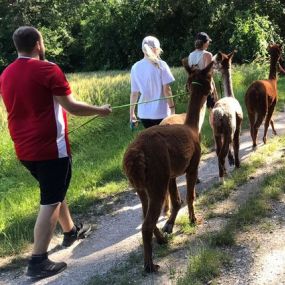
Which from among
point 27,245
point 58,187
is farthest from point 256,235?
point 27,245

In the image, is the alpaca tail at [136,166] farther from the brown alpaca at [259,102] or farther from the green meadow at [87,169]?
the brown alpaca at [259,102]

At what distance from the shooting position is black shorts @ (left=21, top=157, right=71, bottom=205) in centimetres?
482

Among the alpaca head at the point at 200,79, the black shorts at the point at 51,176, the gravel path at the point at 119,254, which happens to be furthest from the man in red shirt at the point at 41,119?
the alpaca head at the point at 200,79

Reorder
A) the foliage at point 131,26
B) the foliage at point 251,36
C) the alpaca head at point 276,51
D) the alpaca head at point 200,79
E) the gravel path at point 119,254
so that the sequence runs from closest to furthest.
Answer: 1. the gravel path at point 119,254
2. the alpaca head at point 200,79
3. the alpaca head at point 276,51
4. the foliage at point 251,36
5. the foliage at point 131,26

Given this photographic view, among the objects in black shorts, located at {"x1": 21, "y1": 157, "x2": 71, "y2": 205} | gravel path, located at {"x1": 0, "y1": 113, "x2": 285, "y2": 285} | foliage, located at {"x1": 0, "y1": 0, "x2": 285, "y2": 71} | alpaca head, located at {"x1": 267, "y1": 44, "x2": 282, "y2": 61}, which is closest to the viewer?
gravel path, located at {"x1": 0, "y1": 113, "x2": 285, "y2": 285}

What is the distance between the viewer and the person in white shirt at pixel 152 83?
6.67 metres

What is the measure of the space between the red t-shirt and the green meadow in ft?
5.01

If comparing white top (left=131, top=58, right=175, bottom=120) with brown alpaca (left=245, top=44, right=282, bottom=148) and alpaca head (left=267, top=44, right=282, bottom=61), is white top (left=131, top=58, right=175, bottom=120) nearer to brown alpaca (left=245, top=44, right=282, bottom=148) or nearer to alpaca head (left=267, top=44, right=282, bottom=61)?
brown alpaca (left=245, top=44, right=282, bottom=148)

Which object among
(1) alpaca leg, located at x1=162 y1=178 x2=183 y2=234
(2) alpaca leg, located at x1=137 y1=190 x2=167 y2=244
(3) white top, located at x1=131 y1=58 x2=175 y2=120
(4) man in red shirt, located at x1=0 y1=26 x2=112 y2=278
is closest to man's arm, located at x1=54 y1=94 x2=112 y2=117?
(4) man in red shirt, located at x1=0 y1=26 x2=112 y2=278

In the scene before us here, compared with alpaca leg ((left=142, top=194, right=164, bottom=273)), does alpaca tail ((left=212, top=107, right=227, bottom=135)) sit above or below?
above

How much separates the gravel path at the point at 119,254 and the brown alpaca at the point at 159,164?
430mm

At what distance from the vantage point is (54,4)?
33.1 m

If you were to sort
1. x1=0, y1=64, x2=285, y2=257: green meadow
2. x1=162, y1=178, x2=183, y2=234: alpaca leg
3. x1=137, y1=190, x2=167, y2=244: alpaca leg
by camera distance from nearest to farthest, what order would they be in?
x1=137, y1=190, x2=167, y2=244: alpaca leg
x1=162, y1=178, x2=183, y2=234: alpaca leg
x1=0, y1=64, x2=285, y2=257: green meadow


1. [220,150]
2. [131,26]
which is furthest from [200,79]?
[131,26]
